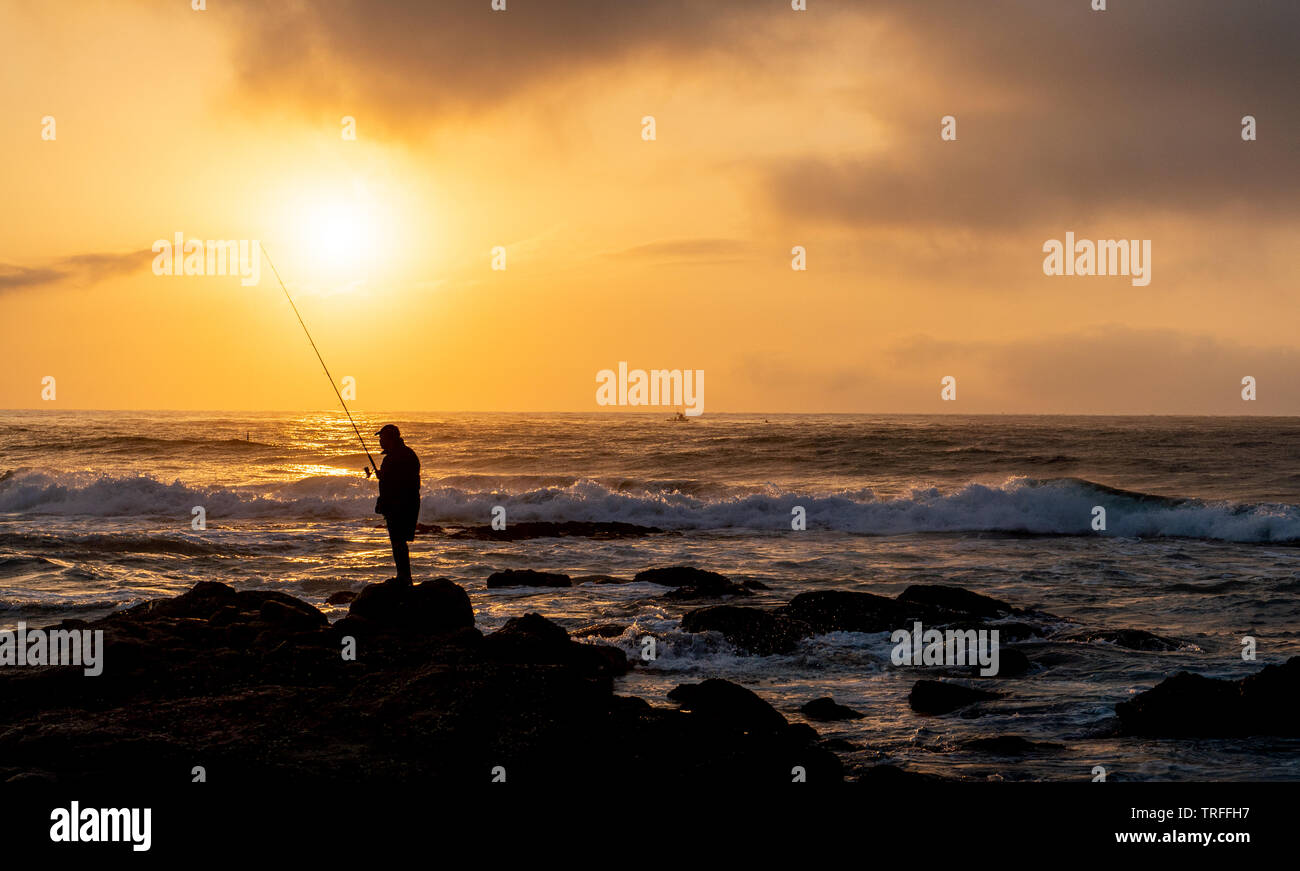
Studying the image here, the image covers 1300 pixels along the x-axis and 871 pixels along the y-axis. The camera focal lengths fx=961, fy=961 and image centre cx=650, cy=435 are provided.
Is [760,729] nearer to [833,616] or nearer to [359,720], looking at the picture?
[359,720]

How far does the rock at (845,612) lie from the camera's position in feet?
39.5

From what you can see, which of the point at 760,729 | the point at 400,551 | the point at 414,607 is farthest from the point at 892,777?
the point at 400,551

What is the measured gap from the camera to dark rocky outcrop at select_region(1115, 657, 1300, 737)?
765cm

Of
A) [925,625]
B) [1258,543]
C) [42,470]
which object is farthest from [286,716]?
[42,470]

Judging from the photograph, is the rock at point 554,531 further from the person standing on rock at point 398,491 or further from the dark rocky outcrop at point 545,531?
the person standing on rock at point 398,491

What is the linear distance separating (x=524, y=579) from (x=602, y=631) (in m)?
4.16

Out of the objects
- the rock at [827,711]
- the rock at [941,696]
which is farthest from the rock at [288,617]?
the rock at [941,696]

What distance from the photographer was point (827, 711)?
8414mm

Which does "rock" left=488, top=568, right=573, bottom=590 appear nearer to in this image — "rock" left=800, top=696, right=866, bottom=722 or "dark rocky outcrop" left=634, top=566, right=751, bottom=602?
"dark rocky outcrop" left=634, top=566, right=751, bottom=602

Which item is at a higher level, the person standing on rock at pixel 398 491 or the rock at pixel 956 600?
the person standing on rock at pixel 398 491

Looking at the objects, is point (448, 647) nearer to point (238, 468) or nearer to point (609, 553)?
point (609, 553)

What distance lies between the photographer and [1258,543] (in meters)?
22.9

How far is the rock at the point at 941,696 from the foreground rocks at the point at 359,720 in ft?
5.45
